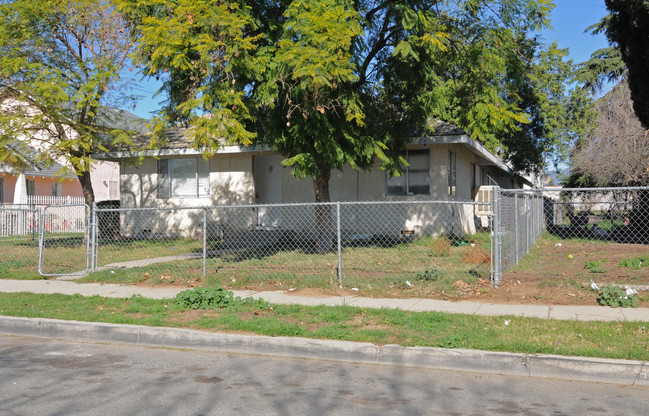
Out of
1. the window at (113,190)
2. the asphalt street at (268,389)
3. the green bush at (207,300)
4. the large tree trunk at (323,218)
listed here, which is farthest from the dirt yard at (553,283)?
the window at (113,190)

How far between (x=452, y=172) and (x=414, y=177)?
5.53 ft

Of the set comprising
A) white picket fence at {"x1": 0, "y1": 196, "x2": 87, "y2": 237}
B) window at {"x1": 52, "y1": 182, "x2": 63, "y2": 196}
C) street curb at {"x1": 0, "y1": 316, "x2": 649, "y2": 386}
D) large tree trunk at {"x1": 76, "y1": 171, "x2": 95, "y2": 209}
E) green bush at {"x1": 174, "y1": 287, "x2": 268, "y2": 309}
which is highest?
window at {"x1": 52, "y1": 182, "x2": 63, "y2": 196}

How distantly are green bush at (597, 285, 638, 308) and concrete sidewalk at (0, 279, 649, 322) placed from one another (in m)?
0.11

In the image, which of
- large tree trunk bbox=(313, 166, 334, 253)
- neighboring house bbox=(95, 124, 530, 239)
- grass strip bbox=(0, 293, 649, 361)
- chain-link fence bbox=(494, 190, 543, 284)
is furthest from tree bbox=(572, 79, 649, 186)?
grass strip bbox=(0, 293, 649, 361)

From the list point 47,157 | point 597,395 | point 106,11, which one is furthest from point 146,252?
point 597,395

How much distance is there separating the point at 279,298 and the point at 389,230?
9.28 m

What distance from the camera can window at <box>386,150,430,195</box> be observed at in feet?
59.4

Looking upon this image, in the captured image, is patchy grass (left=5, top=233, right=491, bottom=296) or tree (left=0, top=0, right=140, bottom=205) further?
tree (left=0, top=0, right=140, bottom=205)

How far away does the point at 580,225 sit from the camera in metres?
22.9

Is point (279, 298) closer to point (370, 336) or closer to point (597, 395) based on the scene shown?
point (370, 336)

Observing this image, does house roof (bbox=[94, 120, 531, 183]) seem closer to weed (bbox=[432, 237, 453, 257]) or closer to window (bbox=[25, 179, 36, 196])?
weed (bbox=[432, 237, 453, 257])

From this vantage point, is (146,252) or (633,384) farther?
(146,252)

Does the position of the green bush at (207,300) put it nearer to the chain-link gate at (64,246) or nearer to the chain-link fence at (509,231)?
the chain-link fence at (509,231)

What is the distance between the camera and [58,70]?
51.8 ft
